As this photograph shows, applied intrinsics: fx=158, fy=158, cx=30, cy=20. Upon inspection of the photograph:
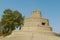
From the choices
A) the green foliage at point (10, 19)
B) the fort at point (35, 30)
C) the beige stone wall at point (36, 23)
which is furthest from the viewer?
the green foliage at point (10, 19)

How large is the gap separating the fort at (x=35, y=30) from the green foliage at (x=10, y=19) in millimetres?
10995

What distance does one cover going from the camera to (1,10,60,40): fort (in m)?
20.3

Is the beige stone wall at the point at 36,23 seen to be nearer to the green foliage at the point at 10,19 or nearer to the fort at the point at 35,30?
the fort at the point at 35,30

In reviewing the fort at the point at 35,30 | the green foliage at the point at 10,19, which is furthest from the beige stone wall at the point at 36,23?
the green foliage at the point at 10,19

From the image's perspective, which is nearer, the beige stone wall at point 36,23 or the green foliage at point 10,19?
the beige stone wall at point 36,23

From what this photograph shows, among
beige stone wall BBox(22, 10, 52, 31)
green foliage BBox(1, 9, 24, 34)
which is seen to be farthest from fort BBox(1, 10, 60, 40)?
green foliage BBox(1, 9, 24, 34)

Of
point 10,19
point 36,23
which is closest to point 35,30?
point 36,23

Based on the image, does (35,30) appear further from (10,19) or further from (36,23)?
(10,19)

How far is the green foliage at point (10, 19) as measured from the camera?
3331 cm

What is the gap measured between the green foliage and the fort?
36.1ft

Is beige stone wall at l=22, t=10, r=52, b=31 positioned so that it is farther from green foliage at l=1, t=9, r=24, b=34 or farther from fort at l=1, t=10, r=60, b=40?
green foliage at l=1, t=9, r=24, b=34

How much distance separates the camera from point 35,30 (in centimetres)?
2158

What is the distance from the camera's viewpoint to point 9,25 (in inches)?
1323

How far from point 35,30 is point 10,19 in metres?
13.0
